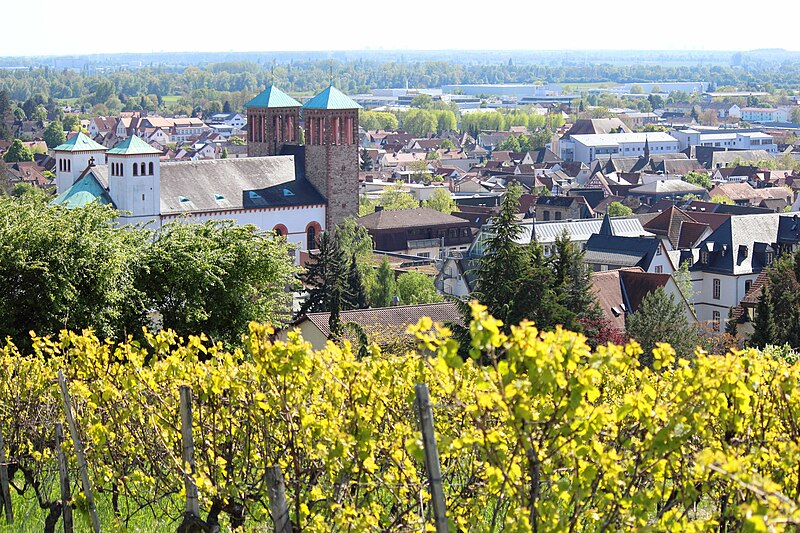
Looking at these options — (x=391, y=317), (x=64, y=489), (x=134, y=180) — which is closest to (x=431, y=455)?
(x=64, y=489)

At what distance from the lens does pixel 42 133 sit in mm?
158750

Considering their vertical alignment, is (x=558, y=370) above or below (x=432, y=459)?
above

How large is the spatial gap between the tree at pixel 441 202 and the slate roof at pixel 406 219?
34.5ft

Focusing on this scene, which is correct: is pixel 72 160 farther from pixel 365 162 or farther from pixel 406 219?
pixel 365 162

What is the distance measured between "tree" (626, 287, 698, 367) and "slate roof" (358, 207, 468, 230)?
3101 centimetres

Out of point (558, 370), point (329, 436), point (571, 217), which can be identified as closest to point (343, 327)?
point (329, 436)

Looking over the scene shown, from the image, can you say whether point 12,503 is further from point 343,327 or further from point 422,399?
point 343,327

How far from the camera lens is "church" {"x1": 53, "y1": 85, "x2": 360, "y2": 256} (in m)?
52.3

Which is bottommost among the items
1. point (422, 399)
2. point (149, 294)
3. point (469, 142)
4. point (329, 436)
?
point (469, 142)

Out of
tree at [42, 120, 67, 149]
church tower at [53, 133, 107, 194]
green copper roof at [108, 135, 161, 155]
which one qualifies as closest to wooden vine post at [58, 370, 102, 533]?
green copper roof at [108, 135, 161, 155]

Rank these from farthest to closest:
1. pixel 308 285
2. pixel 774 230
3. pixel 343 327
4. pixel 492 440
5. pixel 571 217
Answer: pixel 571 217
pixel 774 230
pixel 308 285
pixel 343 327
pixel 492 440

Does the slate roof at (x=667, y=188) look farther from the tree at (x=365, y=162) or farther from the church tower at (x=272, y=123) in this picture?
the church tower at (x=272, y=123)

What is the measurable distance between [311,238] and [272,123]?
677 cm

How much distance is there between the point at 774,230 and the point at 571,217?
2587 cm
